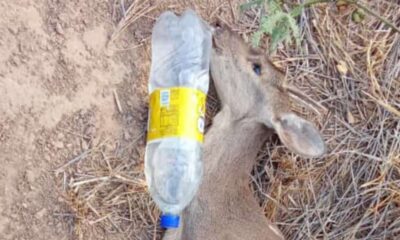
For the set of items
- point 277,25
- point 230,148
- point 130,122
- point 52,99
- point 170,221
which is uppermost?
point 277,25

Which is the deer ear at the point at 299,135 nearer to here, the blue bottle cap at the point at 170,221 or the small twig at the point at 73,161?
the blue bottle cap at the point at 170,221

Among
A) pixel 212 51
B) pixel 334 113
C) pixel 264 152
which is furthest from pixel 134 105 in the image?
pixel 334 113

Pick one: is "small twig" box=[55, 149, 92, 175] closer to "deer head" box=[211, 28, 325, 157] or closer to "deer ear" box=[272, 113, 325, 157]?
"deer head" box=[211, 28, 325, 157]

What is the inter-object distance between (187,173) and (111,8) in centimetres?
79

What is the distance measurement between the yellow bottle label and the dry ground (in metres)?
0.18

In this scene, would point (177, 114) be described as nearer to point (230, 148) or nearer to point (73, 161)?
point (230, 148)

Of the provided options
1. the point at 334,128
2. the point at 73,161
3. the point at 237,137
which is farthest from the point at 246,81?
the point at 73,161

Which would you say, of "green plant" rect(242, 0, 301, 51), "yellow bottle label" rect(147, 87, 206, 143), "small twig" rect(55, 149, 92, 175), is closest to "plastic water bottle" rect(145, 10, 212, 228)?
"yellow bottle label" rect(147, 87, 206, 143)

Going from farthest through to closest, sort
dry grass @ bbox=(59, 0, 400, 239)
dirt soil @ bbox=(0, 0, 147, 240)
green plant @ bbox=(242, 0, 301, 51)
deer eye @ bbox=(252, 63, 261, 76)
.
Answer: dry grass @ bbox=(59, 0, 400, 239) < deer eye @ bbox=(252, 63, 261, 76) < dirt soil @ bbox=(0, 0, 147, 240) < green plant @ bbox=(242, 0, 301, 51)

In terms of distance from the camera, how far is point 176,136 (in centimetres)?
323

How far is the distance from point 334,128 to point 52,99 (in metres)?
1.28

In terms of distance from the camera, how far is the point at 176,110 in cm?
325

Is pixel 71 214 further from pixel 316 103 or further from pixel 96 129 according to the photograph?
pixel 316 103

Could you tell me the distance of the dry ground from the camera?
10.7 ft
